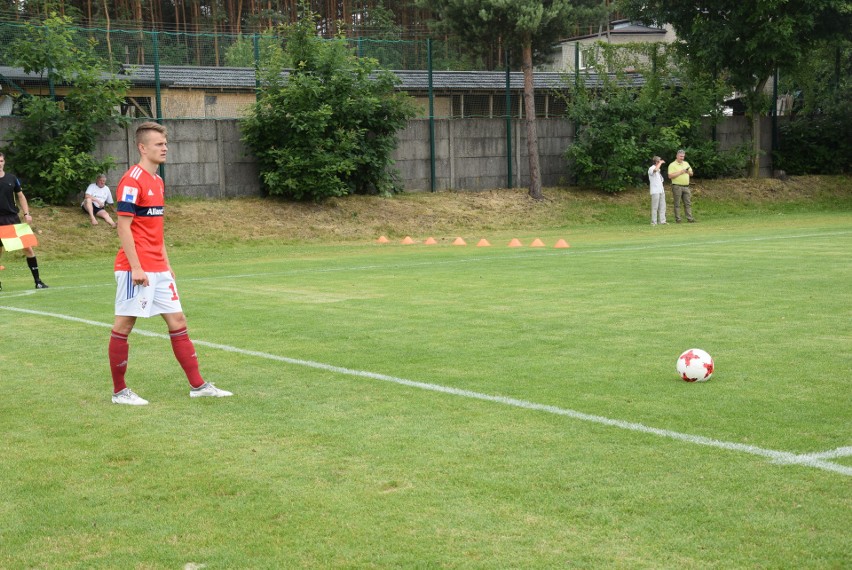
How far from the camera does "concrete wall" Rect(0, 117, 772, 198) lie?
1113 inches

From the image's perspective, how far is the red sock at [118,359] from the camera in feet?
24.5

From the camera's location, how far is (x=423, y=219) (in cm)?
3036

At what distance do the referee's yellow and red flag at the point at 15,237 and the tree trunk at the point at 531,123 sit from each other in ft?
65.5

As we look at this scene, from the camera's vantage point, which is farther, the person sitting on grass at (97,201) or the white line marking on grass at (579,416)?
the person sitting on grass at (97,201)

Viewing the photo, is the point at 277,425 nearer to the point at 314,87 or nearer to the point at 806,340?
the point at 806,340

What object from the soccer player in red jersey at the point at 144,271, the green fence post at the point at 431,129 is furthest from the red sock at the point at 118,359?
the green fence post at the point at 431,129

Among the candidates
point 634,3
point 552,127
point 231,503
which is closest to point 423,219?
point 552,127

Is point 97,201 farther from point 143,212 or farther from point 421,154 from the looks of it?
point 143,212

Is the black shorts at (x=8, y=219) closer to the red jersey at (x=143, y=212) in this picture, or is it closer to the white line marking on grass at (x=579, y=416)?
the white line marking on grass at (x=579, y=416)

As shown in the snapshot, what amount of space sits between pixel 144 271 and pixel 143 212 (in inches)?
17.5

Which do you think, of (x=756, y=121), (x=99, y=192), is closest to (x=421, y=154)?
(x=99, y=192)

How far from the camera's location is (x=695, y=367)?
24.6ft

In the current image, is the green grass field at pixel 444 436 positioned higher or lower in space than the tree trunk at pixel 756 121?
lower

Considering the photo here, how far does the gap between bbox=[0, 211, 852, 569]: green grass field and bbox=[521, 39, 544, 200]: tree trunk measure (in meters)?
20.7
